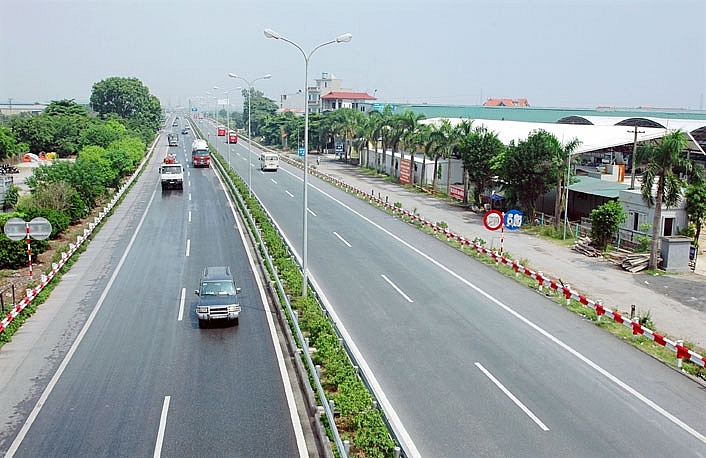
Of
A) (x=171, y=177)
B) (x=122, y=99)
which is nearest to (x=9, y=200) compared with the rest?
(x=171, y=177)

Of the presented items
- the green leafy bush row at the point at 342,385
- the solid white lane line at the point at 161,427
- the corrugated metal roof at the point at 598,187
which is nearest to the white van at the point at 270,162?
the corrugated metal roof at the point at 598,187

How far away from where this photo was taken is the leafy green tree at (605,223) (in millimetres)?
32656

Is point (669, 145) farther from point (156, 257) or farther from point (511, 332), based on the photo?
point (156, 257)

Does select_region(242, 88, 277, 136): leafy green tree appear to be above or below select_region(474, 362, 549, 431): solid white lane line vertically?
above

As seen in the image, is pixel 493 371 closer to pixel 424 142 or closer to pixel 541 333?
pixel 541 333

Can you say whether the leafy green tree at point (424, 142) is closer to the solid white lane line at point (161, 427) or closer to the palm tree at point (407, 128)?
the palm tree at point (407, 128)

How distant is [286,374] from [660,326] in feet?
41.7

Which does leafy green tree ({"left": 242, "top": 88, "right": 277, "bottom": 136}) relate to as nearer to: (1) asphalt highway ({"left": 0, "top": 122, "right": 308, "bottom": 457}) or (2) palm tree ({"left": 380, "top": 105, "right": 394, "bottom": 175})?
(2) palm tree ({"left": 380, "top": 105, "right": 394, "bottom": 175})

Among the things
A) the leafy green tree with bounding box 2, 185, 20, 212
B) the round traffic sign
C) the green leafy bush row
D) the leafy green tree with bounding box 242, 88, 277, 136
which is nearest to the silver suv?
the green leafy bush row

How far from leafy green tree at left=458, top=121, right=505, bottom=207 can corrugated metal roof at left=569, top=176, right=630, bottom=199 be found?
20.0 feet

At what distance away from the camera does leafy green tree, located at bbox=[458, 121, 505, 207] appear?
47031 mm

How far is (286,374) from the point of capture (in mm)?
16703

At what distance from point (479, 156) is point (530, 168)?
284 inches

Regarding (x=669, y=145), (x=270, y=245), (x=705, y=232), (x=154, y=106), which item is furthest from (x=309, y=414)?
(x=154, y=106)
